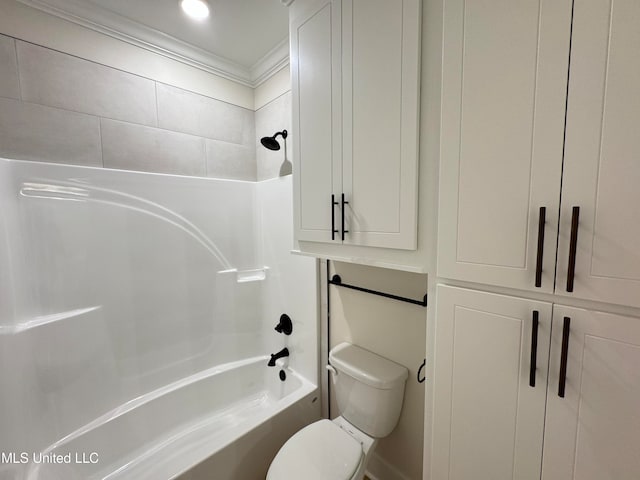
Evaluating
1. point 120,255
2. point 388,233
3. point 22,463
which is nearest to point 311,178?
point 388,233

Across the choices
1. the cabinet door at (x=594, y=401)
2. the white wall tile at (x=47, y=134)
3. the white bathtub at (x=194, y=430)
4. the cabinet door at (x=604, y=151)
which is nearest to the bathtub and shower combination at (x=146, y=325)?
the white bathtub at (x=194, y=430)

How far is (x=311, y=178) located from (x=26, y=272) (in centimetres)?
151

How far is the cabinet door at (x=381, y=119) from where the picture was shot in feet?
2.66

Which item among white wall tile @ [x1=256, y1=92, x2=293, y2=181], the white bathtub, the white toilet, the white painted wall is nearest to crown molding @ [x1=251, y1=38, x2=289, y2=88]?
white wall tile @ [x1=256, y1=92, x2=293, y2=181]

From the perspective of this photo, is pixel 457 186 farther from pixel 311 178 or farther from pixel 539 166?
pixel 311 178

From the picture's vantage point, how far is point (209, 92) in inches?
A: 74.8

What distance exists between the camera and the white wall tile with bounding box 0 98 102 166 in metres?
1.29

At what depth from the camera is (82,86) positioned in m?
1.45

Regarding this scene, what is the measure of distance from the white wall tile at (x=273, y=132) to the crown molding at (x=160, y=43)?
233 mm

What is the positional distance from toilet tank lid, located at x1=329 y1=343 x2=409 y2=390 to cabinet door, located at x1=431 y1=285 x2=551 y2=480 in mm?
373

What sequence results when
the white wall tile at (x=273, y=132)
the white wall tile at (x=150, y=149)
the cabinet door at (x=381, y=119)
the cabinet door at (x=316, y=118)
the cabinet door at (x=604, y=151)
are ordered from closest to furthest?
1. the cabinet door at (x=604, y=151)
2. the cabinet door at (x=381, y=119)
3. the cabinet door at (x=316, y=118)
4. the white wall tile at (x=150, y=149)
5. the white wall tile at (x=273, y=132)

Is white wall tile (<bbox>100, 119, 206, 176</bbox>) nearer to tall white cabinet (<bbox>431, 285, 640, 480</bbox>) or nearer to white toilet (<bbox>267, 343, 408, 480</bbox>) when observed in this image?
white toilet (<bbox>267, 343, 408, 480</bbox>)

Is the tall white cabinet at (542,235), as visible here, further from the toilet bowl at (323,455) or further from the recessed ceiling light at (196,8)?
the recessed ceiling light at (196,8)

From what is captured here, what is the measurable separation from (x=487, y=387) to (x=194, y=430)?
184 cm
